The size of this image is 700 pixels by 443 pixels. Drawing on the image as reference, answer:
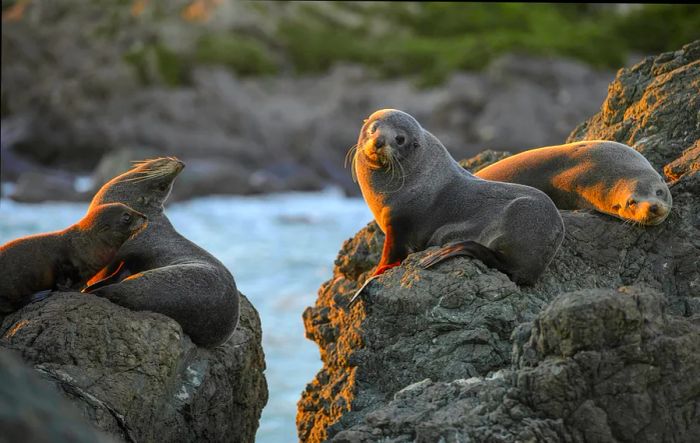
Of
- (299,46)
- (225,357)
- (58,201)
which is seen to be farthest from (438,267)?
(299,46)

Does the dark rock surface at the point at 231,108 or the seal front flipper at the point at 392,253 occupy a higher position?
the dark rock surface at the point at 231,108

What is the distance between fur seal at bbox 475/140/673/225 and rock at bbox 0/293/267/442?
280cm

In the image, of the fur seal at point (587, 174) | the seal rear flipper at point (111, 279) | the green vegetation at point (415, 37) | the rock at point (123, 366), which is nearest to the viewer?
the rock at point (123, 366)

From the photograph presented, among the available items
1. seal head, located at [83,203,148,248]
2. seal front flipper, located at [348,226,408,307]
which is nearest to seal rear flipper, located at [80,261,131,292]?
seal head, located at [83,203,148,248]

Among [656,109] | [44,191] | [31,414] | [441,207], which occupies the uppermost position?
[44,191]

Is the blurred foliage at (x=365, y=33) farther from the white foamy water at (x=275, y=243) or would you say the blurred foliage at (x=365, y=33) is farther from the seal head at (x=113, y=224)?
the seal head at (x=113, y=224)

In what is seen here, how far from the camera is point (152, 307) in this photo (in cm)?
579

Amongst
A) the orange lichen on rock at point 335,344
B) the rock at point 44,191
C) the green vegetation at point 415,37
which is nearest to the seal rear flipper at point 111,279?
the orange lichen on rock at point 335,344

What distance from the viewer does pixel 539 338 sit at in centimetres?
471

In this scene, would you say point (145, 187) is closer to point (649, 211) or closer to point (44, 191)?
point (649, 211)

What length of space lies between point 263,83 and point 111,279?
1435 inches

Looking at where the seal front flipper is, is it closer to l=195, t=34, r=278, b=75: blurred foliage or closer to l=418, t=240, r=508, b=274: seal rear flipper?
l=418, t=240, r=508, b=274: seal rear flipper

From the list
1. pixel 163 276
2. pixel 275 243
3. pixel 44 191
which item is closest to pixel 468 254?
pixel 163 276

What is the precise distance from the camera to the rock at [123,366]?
5.14 metres
